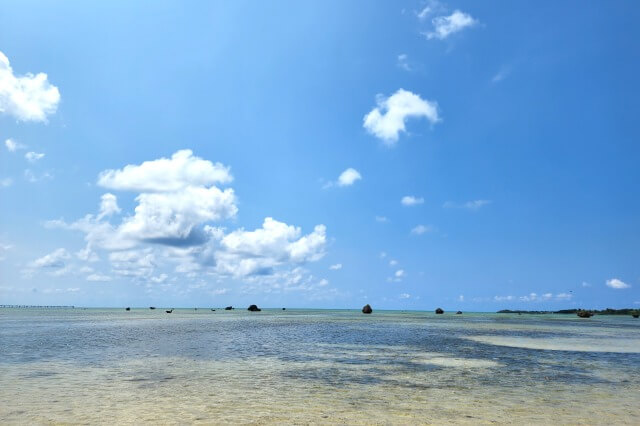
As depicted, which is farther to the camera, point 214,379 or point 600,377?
point 600,377

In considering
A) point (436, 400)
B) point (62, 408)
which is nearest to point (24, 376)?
point (62, 408)

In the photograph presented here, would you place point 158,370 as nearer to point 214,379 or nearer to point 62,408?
point 214,379

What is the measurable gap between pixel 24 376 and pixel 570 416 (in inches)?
908

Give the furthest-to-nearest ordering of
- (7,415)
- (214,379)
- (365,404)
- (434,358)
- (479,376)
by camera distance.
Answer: (434,358) → (479,376) → (214,379) → (365,404) → (7,415)

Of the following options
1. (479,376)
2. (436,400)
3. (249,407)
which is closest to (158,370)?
(249,407)

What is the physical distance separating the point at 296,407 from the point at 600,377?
16.8 m

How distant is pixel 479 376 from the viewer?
21531 millimetres

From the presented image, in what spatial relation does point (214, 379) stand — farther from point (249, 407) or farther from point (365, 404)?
point (365, 404)

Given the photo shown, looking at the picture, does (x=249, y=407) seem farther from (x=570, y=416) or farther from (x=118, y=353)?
(x=118, y=353)

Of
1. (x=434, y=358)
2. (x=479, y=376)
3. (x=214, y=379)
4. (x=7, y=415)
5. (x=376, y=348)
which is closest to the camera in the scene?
(x=7, y=415)

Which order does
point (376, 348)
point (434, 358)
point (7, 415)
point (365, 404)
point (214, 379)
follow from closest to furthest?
point (7, 415) → point (365, 404) → point (214, 379) → point (434, 358) → point (376, 348)

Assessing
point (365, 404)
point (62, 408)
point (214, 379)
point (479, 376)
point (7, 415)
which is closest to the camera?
point (7, 415)

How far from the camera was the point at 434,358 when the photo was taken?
29.1 metres

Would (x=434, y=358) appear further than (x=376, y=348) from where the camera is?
No
